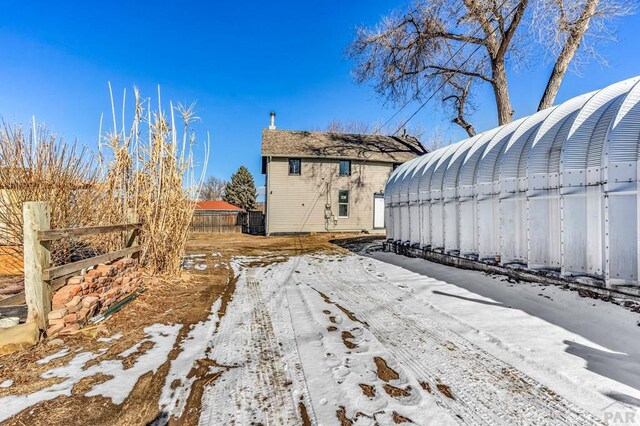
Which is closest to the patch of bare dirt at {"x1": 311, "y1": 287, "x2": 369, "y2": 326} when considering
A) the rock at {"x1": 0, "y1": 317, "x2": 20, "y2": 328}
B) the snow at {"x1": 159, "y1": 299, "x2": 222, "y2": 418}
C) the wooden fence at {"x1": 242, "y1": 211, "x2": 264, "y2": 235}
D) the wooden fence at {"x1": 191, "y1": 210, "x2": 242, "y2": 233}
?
the snow at {"x1": 159, "y1": 299, "x2": 222, "y2": 418}

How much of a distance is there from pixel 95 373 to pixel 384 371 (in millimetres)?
2588

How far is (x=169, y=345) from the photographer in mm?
3557

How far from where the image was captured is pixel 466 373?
114 inches

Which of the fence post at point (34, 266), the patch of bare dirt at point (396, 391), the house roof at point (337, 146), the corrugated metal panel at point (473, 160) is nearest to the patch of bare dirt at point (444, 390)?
the patch of bare dirt at point (396, 391)

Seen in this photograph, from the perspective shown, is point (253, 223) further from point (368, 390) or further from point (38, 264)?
point (368, 390)

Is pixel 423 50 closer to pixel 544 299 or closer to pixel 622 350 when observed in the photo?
pixel 544 299

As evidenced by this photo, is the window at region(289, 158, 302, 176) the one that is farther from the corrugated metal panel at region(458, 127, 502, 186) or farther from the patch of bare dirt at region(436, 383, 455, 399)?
the patch of bare dirt at region(436, 383, 455, 399)

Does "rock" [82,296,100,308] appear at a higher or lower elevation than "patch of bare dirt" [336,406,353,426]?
higher

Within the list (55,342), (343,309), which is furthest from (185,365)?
(343,309)

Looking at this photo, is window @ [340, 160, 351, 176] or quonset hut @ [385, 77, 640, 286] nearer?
quonset hut @ [385, 77, 640, 286]

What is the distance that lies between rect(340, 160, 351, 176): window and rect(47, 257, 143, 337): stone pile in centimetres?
1609

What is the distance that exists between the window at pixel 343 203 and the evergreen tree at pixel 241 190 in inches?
926

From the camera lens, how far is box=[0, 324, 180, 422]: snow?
2467 millimetres

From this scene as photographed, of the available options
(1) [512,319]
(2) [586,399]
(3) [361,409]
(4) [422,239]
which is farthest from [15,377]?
(4) [422,239]
